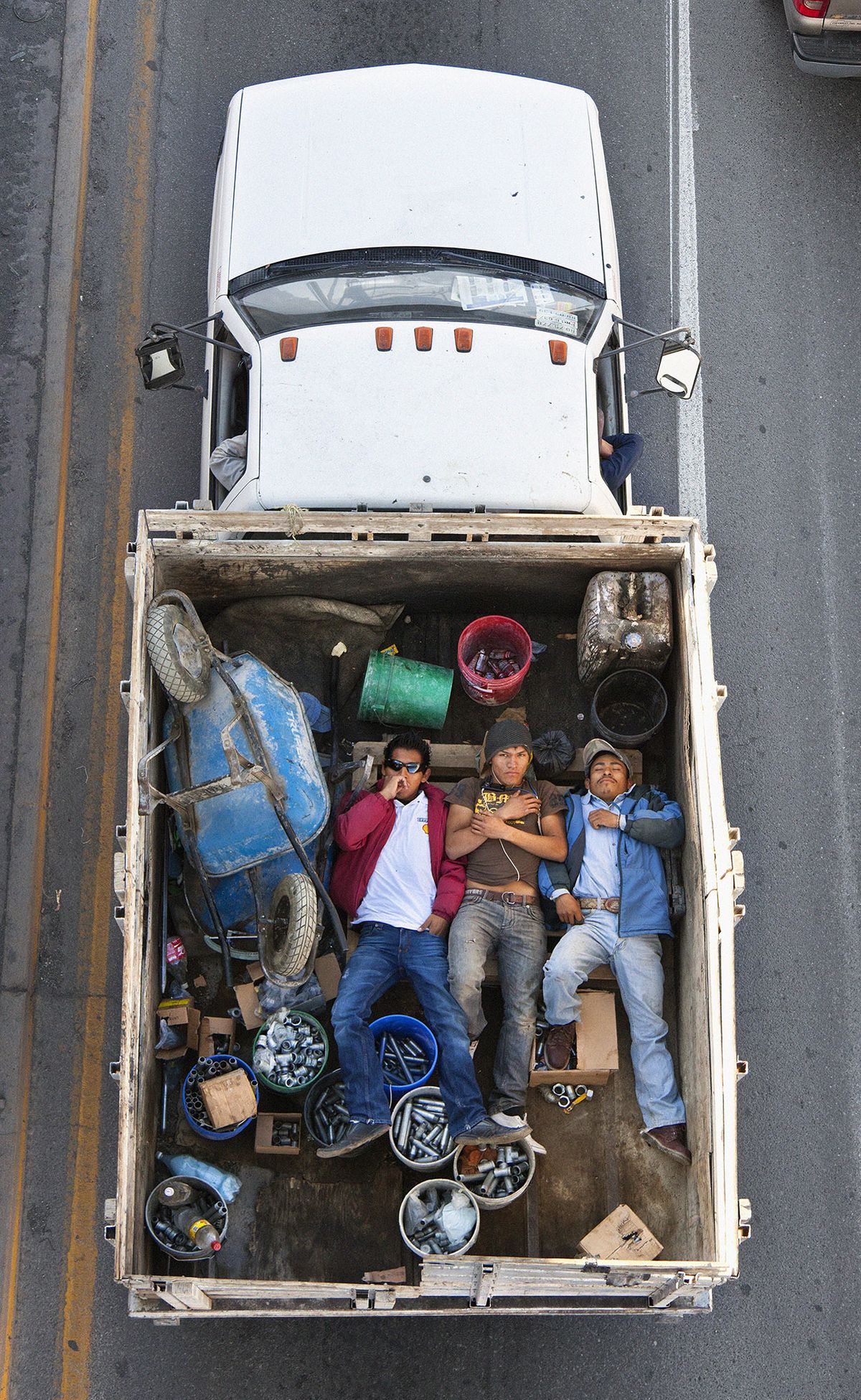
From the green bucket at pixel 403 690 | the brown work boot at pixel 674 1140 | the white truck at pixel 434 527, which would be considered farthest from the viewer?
the green bucket at pixel 403 690

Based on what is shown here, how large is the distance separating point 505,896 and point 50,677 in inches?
122

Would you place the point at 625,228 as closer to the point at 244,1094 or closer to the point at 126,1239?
the point at 244,1094

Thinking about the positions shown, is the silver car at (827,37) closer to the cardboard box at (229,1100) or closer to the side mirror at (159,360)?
the side mirror at (159,360)

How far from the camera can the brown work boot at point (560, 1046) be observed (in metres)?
5.50

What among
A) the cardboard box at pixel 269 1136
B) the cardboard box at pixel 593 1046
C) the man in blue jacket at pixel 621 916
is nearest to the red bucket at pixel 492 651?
the man in blue jacket at pixel 621 916

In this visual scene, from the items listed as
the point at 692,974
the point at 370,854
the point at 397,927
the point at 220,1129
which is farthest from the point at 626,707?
the point at 220,1129

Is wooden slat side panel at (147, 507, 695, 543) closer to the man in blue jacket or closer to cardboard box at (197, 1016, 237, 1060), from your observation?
the man in blue jacket

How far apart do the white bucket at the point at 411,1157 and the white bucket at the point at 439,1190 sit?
65 millimetres

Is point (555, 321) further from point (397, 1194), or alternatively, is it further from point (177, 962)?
point (397, 1194)

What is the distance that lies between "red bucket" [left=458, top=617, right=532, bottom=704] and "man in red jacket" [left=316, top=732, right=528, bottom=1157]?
395 millimetres

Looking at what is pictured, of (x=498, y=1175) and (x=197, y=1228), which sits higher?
(x=498, y=1175)

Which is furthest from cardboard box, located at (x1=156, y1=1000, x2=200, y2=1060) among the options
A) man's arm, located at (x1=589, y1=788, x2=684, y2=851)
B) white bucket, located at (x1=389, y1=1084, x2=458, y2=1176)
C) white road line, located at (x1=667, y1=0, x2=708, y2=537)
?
white road line, located at (x1=667, y1=0, x2=708, y2=537)

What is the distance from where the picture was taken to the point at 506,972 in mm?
5605

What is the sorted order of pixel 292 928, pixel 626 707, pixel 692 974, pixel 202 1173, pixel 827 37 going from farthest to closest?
pixel 827 37 < pixel 626 707 < pixel 692 974 < pixel 202 1173 < pixel 292 928
